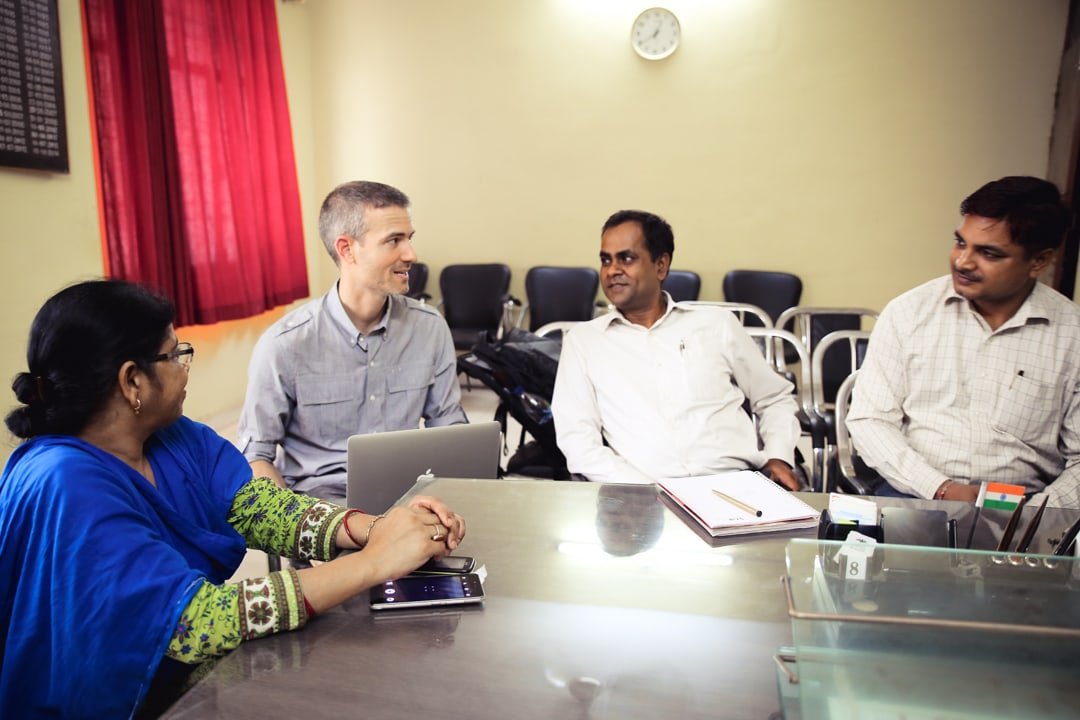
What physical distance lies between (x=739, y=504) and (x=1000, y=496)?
471 mm

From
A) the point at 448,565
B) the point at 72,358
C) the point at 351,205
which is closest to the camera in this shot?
the point at 72,358

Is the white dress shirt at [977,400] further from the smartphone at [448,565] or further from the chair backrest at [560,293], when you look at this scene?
the chair backrest at [560,293]

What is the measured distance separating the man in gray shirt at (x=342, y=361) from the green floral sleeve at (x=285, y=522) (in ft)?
1.98

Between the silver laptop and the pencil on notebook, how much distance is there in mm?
549

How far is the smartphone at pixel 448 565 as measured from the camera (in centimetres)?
119

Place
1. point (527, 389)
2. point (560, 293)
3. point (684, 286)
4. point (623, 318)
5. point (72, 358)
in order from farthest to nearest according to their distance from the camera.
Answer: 1. point (560, 293)
2. point (684, 286)
3. point (527, 389)
4. point (623, 318)
5. point (72, 358)

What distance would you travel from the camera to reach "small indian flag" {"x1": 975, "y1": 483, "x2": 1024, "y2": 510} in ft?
4.37

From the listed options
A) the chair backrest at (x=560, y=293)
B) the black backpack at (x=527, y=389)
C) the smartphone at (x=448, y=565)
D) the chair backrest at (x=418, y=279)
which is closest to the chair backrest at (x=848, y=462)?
the black backpack at (x=527, y=389)

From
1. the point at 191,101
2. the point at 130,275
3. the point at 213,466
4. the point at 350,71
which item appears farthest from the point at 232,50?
the point at 213,466

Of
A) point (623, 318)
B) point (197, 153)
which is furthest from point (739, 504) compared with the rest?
point (197, 153)

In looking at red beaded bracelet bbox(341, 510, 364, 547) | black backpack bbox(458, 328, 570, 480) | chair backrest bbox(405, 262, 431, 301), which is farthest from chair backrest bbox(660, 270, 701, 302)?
red beaded bracelet bbox(341, 510, 364, 547)

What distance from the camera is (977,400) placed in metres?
1.96

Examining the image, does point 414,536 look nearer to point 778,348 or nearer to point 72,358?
point 72,358

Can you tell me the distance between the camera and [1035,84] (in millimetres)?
4508
